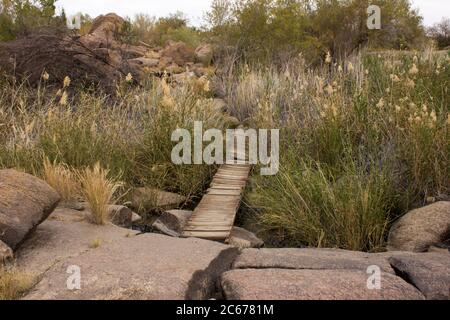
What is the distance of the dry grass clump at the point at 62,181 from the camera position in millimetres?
4762

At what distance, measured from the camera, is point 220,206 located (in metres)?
5.23

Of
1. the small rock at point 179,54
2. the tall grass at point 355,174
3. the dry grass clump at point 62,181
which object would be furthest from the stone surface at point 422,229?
the small rock at point 179,54

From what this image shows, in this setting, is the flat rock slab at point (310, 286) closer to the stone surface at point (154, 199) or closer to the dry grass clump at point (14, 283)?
the dry grass clump at point (14, 283)

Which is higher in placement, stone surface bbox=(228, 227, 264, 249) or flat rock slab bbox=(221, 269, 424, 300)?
flat rock slab bbox=(221, 269, 424, 300)

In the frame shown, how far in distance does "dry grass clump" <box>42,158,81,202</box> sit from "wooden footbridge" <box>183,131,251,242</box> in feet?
3.74

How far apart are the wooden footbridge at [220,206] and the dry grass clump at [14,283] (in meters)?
1.65

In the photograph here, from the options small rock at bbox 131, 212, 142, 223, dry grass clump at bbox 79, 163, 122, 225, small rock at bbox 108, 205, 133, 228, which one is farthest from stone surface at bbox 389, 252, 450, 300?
small rock at bbox 131, 212, 142, 223

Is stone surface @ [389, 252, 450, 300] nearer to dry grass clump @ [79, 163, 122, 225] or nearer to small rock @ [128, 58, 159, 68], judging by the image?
dry grass clump @ [79, 163, 122, 225]

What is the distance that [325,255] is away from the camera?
3.75 metres

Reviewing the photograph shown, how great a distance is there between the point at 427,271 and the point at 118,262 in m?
1.94

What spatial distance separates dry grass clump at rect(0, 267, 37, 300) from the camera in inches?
117

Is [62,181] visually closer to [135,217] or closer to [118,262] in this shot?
[135,217]
